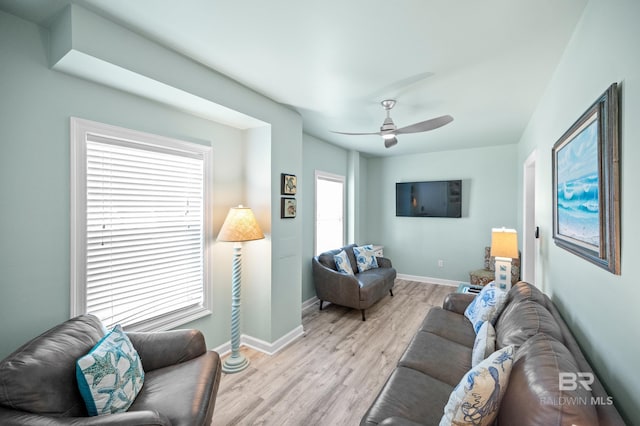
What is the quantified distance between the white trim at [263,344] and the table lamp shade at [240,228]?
1.19m

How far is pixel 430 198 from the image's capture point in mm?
5172

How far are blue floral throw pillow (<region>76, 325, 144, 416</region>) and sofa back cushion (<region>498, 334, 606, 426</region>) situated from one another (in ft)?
5.91

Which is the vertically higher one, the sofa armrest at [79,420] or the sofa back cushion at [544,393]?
the sofa back cushion at [544,393]

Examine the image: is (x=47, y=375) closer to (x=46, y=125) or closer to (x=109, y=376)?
(x=109, y=376)

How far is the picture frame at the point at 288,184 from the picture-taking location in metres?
2.92

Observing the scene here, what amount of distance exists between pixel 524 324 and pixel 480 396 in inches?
27.8

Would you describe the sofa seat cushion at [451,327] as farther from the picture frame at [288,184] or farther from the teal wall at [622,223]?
the picture frame at [288,184]

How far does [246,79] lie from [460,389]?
2524 millimetres

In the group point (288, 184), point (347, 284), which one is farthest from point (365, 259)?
point (288, 184)

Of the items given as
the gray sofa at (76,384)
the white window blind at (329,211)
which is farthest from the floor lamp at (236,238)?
the white window blind at (329,211)

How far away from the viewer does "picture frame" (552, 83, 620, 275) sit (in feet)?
3.35

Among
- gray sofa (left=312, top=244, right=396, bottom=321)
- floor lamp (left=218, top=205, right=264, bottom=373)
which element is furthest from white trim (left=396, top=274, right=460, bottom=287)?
floor lamp (left=218, top=205, right=264, bottom=373)

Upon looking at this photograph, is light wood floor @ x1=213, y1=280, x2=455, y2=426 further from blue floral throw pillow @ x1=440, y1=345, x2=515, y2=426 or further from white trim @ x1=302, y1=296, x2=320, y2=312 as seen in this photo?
blue floral throw pillow @ x1=440, y1=345, x2=515, y2=426

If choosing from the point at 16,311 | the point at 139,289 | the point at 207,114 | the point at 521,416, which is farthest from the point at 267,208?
the point at 521,416
